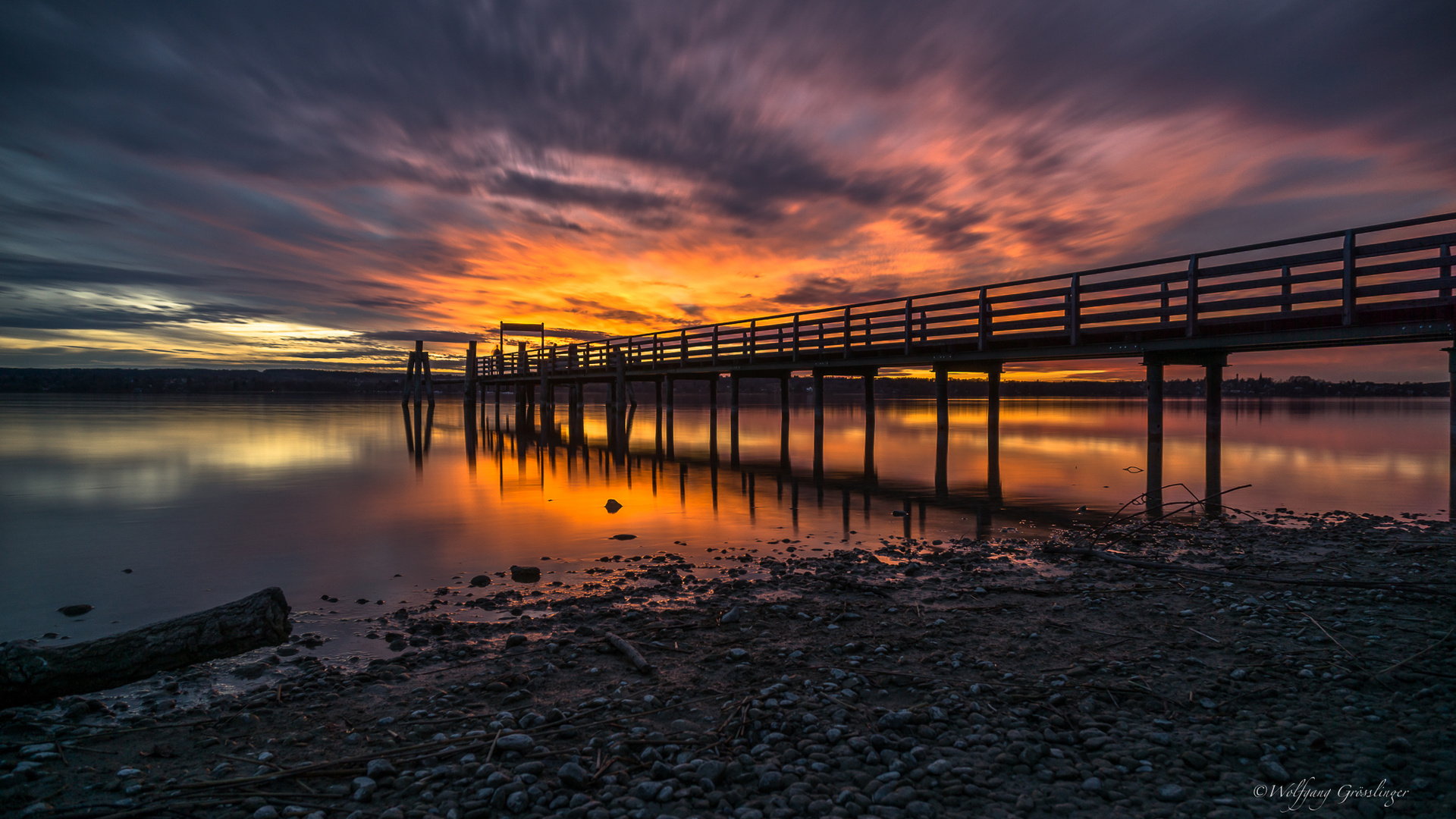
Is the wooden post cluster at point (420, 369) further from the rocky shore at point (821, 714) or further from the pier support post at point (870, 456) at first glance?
the rocky shore at point (821, 714)

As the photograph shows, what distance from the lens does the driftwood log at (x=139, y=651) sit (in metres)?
4.28

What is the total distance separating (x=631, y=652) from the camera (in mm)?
4766

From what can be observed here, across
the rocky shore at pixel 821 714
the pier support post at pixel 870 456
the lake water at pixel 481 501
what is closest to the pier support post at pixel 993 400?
the lake water at pixel 481 501

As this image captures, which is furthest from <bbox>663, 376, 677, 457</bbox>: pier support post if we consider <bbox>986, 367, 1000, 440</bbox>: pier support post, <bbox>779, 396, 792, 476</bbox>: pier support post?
<bbox>986, 367, 1000, 440</bbox>: pier support post

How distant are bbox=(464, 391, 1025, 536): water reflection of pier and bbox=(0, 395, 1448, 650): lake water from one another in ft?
0.39

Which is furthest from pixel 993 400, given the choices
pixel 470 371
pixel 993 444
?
pixel 470 371

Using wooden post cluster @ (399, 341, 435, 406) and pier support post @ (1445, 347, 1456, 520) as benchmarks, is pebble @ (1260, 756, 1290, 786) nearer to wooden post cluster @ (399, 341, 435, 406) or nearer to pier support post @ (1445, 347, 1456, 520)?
pier support post @ (1445, 347, 1456, 520)

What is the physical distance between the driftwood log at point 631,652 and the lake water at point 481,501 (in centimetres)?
229

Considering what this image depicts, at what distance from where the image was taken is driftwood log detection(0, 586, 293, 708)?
14.0 ft

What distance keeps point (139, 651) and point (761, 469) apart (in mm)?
14516

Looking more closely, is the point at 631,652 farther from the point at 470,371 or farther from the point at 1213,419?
the point at 470,371

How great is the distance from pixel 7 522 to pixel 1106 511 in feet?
61.8

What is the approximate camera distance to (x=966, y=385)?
185125mm

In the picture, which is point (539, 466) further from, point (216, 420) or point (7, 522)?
point (216, 420)
